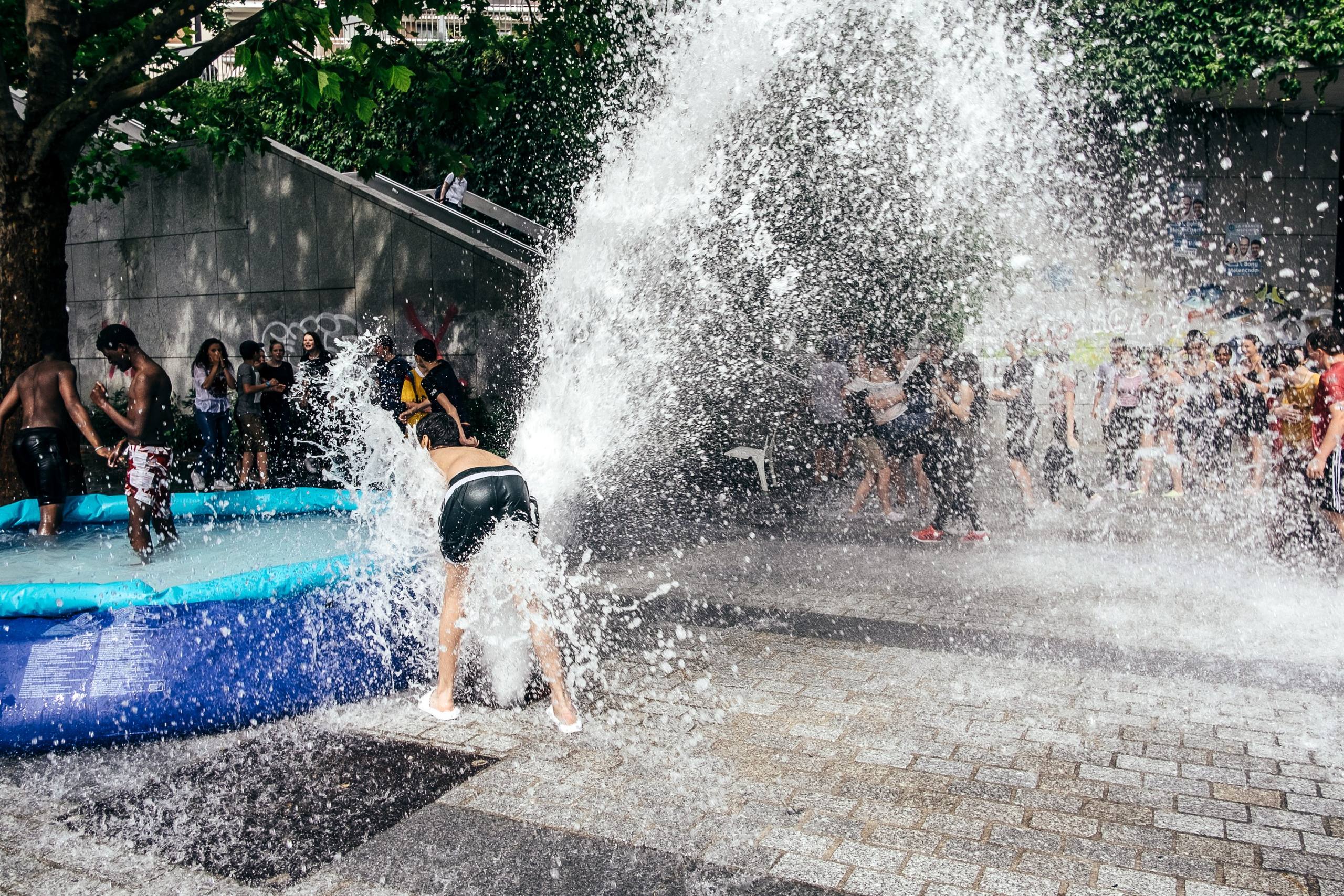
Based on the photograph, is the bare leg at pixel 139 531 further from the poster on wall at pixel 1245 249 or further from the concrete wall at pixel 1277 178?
the poster on wall at pixel 1245 249

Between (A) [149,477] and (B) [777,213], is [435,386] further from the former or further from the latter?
(B) [777,213]

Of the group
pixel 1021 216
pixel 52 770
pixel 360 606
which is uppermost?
pixel 1021 216

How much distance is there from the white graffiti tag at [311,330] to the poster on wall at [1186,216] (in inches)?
503

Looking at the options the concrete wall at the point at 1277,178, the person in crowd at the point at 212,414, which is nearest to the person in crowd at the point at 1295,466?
the concrete wall at the point at 1277,178

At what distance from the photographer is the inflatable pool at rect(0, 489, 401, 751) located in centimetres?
430

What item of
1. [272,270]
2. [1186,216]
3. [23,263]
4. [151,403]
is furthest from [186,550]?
[1186,216]

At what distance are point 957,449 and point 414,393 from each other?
5.61m

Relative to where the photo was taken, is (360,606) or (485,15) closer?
(360,606)

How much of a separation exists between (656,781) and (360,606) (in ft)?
5.96

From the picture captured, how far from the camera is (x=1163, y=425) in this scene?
451 inches

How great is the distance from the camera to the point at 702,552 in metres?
8.78

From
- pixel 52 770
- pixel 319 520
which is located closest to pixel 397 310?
pixel 319 520

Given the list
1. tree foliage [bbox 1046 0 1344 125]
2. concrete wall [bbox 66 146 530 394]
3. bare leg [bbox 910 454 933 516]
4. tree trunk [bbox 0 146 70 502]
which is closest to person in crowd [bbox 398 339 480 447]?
concrete wall [bbox 66 146 530 394]

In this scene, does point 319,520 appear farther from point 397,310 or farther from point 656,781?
point 397,310
